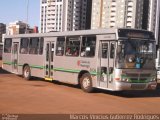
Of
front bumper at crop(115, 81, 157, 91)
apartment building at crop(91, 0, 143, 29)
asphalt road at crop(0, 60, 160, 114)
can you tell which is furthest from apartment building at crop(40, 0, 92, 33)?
asphalt road at crop(0, 60, 160, 114)

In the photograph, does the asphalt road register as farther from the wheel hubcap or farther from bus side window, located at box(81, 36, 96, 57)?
bus side window, located at box(81, 36, 96, 57)

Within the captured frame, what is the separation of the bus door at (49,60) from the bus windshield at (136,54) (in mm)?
5387

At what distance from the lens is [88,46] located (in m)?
16.4

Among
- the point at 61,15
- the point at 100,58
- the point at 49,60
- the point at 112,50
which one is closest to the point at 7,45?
the point at 49,60

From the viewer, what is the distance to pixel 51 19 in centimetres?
8162

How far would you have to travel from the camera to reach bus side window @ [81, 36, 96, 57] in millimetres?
16094

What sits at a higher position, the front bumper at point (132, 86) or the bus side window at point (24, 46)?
the bus side window at point (24, 46)

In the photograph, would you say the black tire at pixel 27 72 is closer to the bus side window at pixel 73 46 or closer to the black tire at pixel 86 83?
the bus side window at pixel 73 46

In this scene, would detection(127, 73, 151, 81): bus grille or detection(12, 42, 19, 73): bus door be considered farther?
detection(12, 42, 19, 73): bus door

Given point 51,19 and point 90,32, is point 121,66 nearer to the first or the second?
point 90,32

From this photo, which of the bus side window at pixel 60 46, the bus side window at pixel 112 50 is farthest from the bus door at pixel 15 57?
the bus side window at pixel 112 50

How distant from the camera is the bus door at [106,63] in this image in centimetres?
1490

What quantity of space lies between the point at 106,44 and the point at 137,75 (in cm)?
181

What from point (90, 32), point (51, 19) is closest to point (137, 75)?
point (90, 32)
